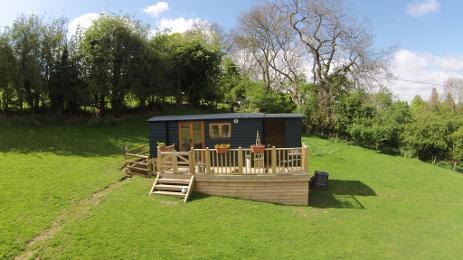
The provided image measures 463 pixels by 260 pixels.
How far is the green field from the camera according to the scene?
7738mm

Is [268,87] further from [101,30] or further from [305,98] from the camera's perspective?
[101,30]

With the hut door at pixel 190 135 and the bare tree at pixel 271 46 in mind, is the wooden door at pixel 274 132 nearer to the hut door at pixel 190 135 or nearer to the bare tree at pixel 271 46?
the hut door at pixel 190 135

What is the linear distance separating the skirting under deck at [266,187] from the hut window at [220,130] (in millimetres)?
2841

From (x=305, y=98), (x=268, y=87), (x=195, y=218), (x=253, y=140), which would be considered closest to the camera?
(x=195, y=218)

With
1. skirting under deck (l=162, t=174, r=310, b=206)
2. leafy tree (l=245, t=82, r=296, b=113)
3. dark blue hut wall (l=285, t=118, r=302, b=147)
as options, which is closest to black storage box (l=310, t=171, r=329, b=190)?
dark blue hut wall (l=285, t=118, r=302, b=147)

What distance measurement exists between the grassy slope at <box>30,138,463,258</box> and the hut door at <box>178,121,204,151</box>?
7.95 feet

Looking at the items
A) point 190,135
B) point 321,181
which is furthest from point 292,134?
point 190,135

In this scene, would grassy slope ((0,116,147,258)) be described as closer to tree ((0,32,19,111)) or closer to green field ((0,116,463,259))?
green field ((0,116,463,259))

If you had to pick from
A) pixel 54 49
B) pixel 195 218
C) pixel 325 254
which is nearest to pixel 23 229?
pixel 195 218

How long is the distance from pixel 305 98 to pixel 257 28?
345 inches

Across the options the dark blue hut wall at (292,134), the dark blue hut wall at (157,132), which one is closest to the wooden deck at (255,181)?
the dark blue hut wall at (292,134)

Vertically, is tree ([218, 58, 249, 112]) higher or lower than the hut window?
higher

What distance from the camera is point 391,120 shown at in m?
25.6

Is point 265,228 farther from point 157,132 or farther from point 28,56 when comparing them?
point 28,56
